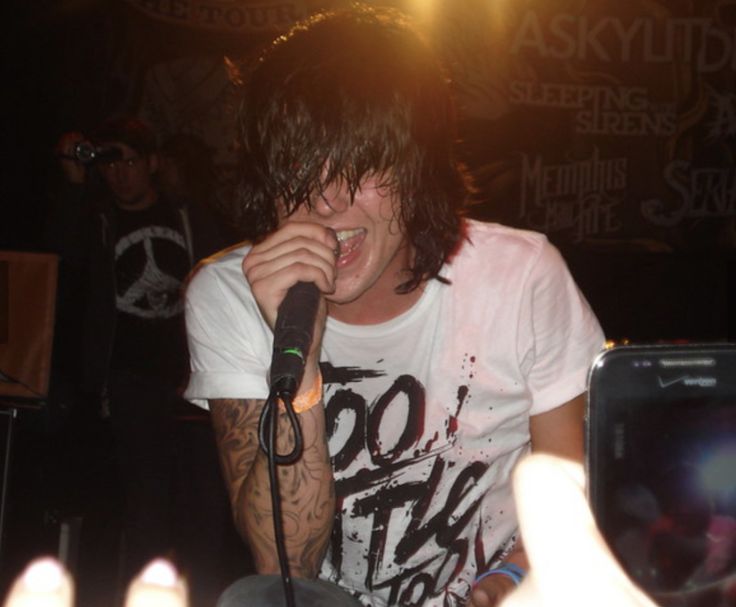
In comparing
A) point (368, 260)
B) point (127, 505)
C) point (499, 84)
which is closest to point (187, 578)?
point (127, 505)

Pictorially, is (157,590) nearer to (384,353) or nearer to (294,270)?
(294,270)

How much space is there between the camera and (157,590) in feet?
1.47

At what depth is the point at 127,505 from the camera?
3662 mm

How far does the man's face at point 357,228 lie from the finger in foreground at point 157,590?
1.09m

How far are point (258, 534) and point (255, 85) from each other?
2.66ft

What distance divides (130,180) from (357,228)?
2224 mm

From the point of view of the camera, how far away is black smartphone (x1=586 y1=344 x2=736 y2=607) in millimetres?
826

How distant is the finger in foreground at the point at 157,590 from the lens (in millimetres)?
436

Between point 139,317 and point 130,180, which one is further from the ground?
point 130,180

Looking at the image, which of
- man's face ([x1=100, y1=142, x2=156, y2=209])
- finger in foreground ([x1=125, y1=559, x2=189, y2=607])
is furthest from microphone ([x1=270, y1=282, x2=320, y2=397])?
man's face ([x1=100, y1=142, x2=156, y2=209])

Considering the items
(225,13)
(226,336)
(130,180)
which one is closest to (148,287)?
(130,180)

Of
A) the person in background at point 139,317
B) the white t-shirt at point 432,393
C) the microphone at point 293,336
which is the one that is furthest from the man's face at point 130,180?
the microphone at point 293,336

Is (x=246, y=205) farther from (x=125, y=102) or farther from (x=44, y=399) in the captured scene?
(x=125, y=102)

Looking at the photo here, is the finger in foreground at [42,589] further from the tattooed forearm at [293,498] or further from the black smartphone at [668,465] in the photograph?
the tattooed forearm at [293,498]
